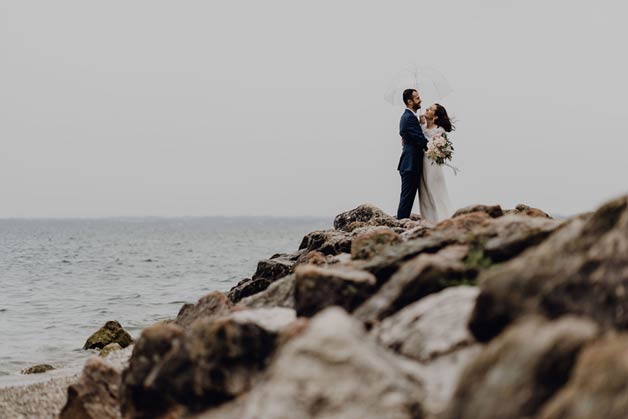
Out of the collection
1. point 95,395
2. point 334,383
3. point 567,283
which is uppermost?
point 567,283

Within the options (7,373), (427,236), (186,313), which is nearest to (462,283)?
(427,236)

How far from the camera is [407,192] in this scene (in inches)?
753

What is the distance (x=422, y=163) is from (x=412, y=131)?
115 centimetres

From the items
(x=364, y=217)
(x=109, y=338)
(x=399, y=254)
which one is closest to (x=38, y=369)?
(x=109, y=338)

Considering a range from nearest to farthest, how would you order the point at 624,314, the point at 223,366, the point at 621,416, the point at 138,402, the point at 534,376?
1. the point at 621,416
2. the point at 534,376
3. the point at 624,314
4. the point at 223,366
5. the point at 138,402

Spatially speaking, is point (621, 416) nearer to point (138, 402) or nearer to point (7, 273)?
point (138, 402)

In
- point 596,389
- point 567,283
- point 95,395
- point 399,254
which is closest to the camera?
point 596,389

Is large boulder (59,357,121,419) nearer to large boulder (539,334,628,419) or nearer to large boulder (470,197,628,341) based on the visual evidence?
large boulder (470,197,628,341)

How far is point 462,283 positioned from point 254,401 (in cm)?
258

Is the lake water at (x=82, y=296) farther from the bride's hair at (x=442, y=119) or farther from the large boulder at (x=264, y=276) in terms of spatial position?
the bride's hair at (x=442, y=119)

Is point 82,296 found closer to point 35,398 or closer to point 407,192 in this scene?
point 407,192

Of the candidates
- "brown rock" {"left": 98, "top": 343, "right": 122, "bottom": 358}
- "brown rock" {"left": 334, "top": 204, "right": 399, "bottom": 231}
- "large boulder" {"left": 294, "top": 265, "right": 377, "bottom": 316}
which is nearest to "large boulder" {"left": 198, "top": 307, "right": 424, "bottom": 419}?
"large boulder" {"left": 294, "top": 265, "right": 377, "bottom": 316}

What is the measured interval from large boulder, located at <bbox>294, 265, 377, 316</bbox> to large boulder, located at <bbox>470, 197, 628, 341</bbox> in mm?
1767

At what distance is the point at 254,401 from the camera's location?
556 centimetres
